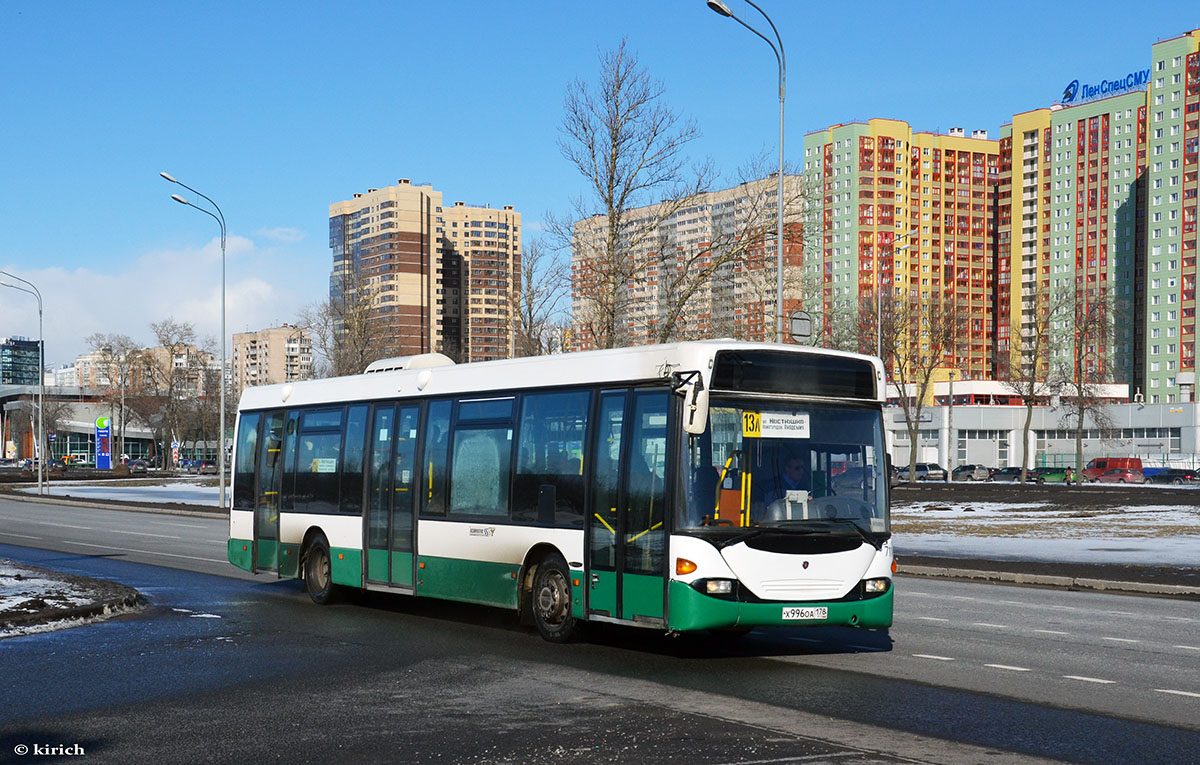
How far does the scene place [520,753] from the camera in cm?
722

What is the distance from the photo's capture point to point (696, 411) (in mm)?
10680

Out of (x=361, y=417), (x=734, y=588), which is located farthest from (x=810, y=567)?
(x=361, y=417)

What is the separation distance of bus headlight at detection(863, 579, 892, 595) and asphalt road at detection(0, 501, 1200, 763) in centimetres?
58

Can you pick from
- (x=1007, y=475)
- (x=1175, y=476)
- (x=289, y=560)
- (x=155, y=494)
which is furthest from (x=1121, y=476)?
(x=289, y=560)

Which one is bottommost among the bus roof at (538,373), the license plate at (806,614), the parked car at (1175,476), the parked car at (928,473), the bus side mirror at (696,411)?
the parked car at (928,473)

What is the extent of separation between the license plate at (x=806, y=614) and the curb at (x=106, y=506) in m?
29.3

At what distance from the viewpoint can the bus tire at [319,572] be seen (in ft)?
52.2

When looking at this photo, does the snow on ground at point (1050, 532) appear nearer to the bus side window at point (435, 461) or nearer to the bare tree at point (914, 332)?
the bus side window at point (435, 461)

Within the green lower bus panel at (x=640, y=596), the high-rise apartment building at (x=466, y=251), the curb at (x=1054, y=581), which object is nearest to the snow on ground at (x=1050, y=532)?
the curb at (x=1054, y=581)

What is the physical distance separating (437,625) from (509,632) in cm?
104

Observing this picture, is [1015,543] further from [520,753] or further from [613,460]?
[520,753]

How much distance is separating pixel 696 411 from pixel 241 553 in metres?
9.48

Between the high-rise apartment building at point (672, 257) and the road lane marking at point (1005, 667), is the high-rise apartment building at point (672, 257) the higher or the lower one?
the higher one

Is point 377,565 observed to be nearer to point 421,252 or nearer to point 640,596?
point 640,596
